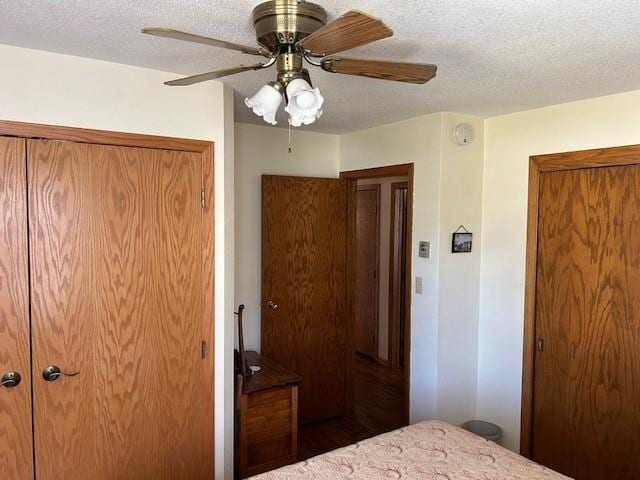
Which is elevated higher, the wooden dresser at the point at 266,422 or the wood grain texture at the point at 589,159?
the wood grain texture at the point at 589,159

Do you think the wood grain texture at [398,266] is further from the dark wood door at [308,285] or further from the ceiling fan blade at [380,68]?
the ceiling fan blade at [380,68]

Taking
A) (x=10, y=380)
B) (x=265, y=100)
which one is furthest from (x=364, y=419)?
(x=265, y=100)

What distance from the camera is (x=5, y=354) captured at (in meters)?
1.99

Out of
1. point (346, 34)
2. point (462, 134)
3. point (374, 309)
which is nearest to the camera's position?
point (346, 34)

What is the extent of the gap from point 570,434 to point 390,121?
2277 millimetres

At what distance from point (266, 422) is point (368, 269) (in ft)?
9.25

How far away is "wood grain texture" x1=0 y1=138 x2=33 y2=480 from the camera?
197 cm

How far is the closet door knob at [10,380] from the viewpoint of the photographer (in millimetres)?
1983

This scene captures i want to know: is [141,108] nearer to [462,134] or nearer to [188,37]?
[188,37]

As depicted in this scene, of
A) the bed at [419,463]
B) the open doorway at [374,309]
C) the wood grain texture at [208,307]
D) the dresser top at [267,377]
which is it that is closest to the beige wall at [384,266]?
the open doorway at [374,309]

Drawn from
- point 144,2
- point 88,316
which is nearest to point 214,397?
point 88,316

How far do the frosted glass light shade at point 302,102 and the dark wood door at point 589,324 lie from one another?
2.02 m

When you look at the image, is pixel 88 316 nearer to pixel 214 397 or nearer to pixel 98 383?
pixel 98 383

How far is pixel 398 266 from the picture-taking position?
16.7 feet
